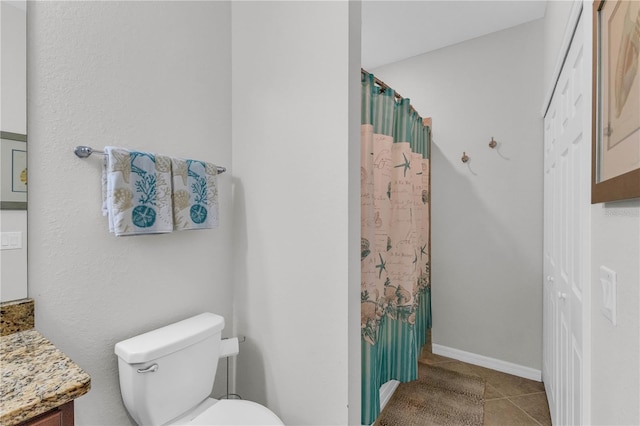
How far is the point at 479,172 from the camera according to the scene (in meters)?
2.66

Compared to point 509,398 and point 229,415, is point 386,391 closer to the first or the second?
point 509,398

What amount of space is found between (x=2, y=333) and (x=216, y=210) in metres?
0.78

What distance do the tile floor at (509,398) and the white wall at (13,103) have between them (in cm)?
241

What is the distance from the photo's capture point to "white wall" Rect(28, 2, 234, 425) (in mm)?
1010

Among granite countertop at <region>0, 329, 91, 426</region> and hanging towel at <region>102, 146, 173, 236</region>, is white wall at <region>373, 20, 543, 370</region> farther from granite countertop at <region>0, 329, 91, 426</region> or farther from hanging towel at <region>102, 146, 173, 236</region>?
granite countertop at <region>0, 329, 91, 426</region>

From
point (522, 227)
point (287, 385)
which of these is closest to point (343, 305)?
point (287, 385)

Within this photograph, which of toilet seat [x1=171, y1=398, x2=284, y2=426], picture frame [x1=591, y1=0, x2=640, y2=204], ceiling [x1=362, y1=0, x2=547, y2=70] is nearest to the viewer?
picture frame [x1=591, y1=0, x2=640, y2=204]

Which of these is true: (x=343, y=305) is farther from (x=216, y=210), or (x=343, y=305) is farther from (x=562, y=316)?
(x=562, y=316)

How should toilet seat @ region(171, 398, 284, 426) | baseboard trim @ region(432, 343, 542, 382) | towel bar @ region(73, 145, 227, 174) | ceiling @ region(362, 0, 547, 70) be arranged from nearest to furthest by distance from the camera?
towel bar @ region(73, 145, 227, 174), toilet seat @ region(171, 398, 284, 426), ceiling @ region(362, 0, 547, 70), baseboard trim @ region(432, 343, 542, 382)

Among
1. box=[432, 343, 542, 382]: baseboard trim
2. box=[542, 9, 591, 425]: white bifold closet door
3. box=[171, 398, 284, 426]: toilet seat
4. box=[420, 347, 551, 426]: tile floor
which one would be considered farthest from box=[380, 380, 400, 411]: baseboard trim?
box=[171, 398, 284, 426]: toilet seat

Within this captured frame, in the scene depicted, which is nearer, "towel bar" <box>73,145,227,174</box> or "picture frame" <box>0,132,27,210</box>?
"picture frame" <box>0,132,27,210</box>

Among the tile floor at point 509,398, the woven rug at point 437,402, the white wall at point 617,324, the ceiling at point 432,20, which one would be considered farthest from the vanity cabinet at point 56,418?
the ceiling at point 432,20

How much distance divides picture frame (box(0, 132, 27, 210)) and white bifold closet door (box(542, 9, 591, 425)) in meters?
1.72

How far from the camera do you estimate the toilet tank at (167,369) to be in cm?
109
